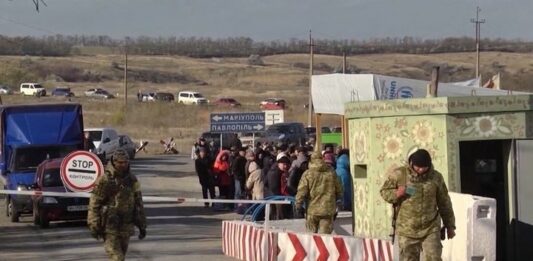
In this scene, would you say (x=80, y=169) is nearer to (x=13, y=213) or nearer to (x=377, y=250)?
(x=377, y=250)

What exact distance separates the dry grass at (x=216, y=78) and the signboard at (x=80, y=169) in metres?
34.2

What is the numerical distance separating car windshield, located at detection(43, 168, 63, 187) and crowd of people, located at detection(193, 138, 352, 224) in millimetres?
3990

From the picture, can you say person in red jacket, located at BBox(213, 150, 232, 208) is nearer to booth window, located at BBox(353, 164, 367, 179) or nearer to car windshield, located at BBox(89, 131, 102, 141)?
booth window, located at BBox(353, 164, 367, 179)

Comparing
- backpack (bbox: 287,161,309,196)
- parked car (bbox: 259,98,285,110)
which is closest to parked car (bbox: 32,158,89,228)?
backpack (bbox: 287,161,309,196)

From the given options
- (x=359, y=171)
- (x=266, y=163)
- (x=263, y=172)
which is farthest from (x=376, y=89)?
(x=359, y=171)

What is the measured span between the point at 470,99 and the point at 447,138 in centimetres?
59

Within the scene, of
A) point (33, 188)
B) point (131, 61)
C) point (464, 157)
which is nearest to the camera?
point (464, 157)

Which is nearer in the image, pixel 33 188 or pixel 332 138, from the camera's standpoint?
pixel 33 188

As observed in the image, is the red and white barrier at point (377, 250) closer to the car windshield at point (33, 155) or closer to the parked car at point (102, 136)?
the car windshield at point (33, 155)

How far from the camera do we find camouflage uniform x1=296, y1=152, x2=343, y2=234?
15.8m

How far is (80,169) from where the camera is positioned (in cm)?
1848

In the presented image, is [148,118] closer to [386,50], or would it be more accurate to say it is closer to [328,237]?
[328,237]

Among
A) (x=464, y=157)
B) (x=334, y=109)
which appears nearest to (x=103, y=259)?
(x=464, y=157)

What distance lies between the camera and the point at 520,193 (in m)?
15.0
